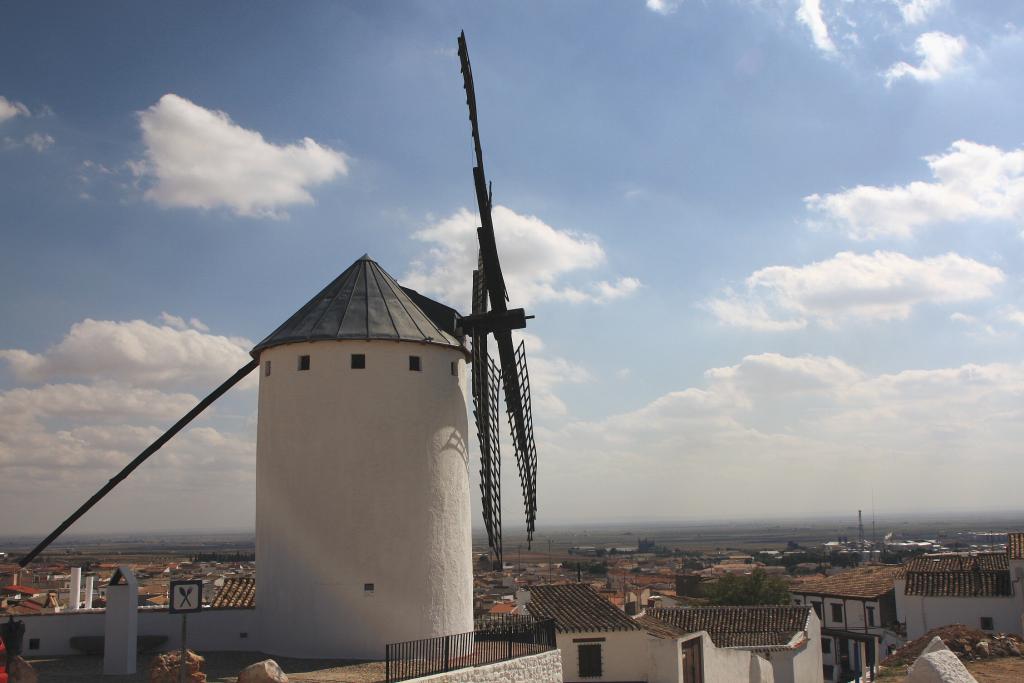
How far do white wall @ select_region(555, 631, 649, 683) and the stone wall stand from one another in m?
3.65

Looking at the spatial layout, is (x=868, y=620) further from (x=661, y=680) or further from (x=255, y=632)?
(x=255, y=632)

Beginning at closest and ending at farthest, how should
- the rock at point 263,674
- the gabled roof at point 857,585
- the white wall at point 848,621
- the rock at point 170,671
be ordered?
the rock at point 263,674
the rock at point 170,671
the white wall at point 848,621
the gabled roof at point 857,585

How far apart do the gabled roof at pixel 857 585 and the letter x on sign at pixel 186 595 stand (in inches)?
1326

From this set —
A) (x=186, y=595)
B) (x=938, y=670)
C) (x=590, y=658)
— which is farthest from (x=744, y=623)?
(x=186, y=595)

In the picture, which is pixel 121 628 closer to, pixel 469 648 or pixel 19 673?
pixel 19 673

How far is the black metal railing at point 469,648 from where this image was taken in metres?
12.4

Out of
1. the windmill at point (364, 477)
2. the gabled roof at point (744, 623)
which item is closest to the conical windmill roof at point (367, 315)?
the windmill at point (364, 477)

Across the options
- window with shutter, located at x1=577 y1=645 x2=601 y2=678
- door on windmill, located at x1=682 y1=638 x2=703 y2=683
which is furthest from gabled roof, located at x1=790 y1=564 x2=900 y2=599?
window with shutter, located at x1=577 y1=645 x2=601 y2=678

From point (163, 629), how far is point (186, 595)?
646 cm

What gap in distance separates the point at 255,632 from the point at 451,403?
5.33 metres

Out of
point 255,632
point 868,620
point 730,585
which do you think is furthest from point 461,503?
point 730,585

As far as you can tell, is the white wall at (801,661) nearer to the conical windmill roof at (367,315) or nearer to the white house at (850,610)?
the white house at (850,610)

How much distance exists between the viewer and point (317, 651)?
14.5 meters

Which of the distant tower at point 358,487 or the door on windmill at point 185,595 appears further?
the distant tower at point 358,487
